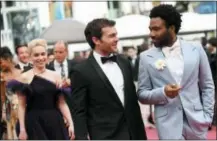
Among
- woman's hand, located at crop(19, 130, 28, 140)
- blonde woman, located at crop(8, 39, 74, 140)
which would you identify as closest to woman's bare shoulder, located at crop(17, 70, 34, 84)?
blonde woman, located at crop(8, 39, 74, 140)

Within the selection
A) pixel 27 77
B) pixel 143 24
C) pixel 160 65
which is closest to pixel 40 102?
pixel 27 77

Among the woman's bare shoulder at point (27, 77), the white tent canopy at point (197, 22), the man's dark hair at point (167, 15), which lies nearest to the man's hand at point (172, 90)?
the man's dark hair at point (167, 15)

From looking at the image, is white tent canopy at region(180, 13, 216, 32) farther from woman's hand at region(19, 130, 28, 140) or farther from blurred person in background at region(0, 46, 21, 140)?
woman's hand at region(19, 130, 28, 140)

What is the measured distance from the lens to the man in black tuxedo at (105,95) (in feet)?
15.4

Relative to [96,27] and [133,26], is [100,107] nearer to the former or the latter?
[96,27]

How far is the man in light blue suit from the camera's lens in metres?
4.57

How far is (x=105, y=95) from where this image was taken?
4672 mm

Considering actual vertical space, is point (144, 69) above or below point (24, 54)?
above

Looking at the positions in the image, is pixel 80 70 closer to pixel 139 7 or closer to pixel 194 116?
pixel 194 116

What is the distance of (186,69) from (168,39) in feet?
0.88

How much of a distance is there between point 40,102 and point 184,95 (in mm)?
1824

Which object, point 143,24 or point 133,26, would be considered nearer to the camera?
point 133,26

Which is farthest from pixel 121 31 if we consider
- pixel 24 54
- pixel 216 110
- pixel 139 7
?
pixel 216 110

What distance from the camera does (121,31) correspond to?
17422 millimetres
